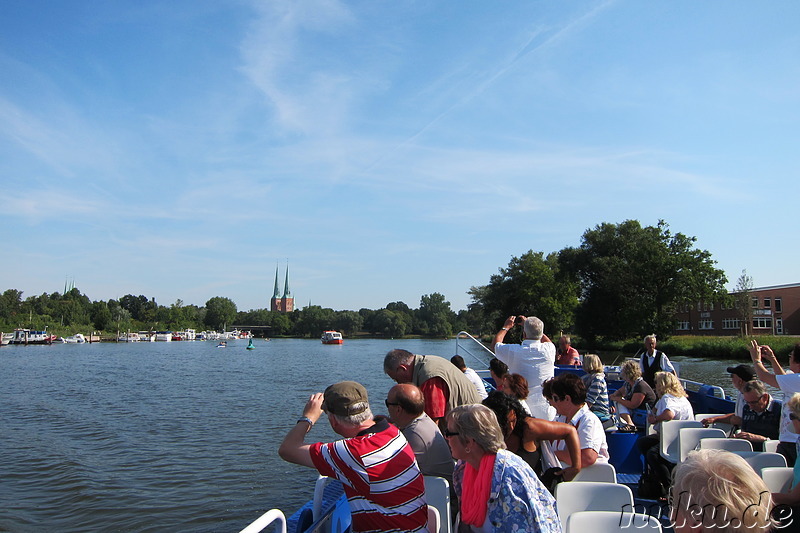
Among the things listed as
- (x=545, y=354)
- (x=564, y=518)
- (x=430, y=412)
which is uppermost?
(x=545, y=354)

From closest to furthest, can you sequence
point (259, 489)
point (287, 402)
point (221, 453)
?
point (259, 489) → point (221, 453) → point (287, 402)

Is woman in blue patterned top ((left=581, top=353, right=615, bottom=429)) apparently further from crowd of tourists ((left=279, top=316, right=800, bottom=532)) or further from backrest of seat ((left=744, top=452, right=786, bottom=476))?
backrest of seat ((left=744, top=452, right=786, bottom=476))

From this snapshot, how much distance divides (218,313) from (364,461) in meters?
161

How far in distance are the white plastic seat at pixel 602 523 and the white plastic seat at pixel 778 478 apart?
46.0 inches

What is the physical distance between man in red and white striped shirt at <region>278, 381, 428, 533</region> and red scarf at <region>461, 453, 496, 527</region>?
10.3 inches

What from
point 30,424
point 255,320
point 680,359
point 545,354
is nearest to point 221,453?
point 30,424

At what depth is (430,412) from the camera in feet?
15.3

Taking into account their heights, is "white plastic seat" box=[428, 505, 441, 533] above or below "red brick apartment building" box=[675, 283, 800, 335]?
below

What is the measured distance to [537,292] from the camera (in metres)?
59.1

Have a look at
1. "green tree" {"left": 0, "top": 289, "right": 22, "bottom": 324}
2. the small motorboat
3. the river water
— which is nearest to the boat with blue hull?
the river water

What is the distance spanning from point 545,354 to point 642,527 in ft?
10.4

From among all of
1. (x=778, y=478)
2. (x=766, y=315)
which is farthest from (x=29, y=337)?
(x=778, y=478)

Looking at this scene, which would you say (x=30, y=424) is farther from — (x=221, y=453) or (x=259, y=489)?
(x=259, y=489)

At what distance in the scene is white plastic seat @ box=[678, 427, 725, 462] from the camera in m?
5.20
